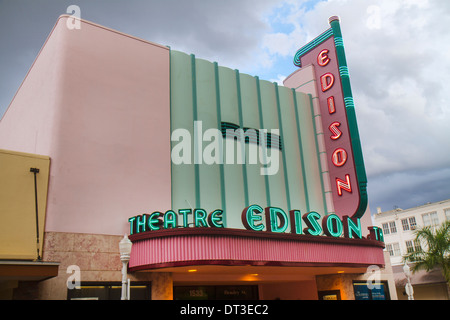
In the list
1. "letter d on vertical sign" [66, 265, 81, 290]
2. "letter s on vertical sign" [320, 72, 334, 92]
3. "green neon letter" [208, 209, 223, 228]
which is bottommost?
"letter d on vertical sign" [66, 265, 81, 290]

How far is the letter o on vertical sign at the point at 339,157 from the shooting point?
23.3 m

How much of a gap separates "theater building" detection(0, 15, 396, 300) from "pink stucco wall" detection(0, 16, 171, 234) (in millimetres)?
54

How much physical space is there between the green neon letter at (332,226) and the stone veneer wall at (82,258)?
7.79 meters

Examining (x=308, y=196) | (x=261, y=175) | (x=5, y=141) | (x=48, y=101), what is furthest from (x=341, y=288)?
(x=5, y=141)

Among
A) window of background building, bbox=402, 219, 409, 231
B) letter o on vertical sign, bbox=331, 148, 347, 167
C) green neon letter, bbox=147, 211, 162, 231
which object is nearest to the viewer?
green neon letter, bbox=147, 211, 162, 231

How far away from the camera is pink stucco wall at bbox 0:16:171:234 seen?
1611 centimetres

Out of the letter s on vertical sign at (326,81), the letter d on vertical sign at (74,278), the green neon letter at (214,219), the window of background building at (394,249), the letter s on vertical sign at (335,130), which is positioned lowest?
the letter d on vertical sign at (74,278)

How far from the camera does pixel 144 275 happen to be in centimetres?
1617

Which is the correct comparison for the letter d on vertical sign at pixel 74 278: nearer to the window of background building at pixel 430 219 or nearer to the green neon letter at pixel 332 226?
the green neon letter at pixel 332 226

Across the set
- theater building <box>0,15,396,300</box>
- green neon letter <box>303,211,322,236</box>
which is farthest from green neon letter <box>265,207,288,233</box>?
green neon letter <box>303,211,322,236</box>

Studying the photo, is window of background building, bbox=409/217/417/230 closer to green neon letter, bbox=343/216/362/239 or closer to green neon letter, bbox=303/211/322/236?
green neon letter, bbox=343/216/362/239

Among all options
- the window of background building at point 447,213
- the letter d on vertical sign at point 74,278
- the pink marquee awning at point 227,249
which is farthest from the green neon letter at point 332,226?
the window of background building at point 447,213

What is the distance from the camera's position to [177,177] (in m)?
18.8

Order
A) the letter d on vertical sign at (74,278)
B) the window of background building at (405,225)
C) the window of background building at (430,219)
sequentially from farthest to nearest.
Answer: the window of background building at (405,225) < the window of background building at (430,219) < the letter d on vertical sign at (74,278)
